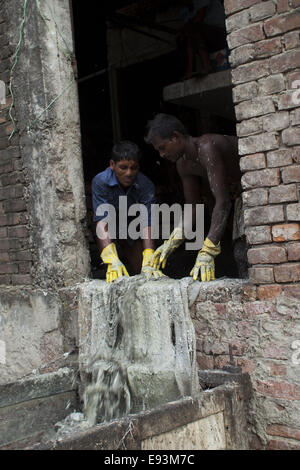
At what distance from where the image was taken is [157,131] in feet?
11.8

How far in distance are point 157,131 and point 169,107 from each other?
4.33 m

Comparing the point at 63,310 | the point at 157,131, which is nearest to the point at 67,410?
the point at 63,310

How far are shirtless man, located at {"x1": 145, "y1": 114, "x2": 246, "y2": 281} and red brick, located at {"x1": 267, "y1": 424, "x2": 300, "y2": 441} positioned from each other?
972 mm

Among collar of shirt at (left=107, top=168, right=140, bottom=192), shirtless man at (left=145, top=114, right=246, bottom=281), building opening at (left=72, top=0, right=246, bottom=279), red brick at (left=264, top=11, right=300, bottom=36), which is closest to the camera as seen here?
red brick at (left=264, top=11, right=300, bottom=36)

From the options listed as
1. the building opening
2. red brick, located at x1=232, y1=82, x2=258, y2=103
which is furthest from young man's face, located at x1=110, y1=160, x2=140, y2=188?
the building opening

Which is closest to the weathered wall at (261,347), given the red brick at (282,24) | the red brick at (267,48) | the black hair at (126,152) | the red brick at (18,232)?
the red brick at (267,48)

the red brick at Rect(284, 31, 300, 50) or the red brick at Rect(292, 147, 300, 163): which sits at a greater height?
the red brick at Rect(284, 31, 300, 50)

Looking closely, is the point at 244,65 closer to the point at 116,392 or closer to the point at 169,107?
the point at 116,392

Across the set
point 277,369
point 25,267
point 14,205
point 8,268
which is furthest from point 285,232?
point 8,268

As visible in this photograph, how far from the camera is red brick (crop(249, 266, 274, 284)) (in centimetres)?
259

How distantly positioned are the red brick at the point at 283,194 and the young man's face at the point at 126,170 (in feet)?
5.38

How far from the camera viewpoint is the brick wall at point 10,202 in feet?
12.6

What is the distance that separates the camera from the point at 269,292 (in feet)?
8.55

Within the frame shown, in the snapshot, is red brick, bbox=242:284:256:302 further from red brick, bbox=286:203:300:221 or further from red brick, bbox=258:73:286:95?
red brick, bbox=258:73:286:95
